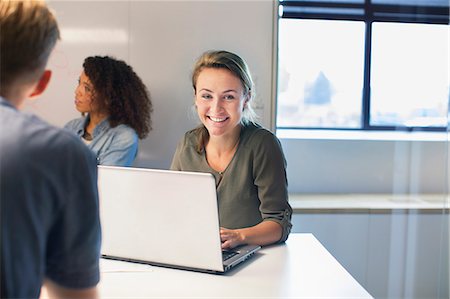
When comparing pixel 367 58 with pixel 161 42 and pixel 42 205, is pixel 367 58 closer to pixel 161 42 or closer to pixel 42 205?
pixel 161 42

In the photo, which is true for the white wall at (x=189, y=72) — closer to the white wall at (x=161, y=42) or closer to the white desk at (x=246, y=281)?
the white wall at (x=161, y=42)

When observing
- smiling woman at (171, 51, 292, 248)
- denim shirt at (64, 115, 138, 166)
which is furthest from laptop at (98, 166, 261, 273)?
denim shirt at (64, 115, 138, 166)

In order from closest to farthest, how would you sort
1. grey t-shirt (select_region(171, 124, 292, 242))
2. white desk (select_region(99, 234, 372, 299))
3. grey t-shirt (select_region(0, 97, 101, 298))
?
grey t-shirt (select_region(0, 97, 101, 298)) → white desk (select_region(99, 234, 372, 299)) → grey t-shirt (select_region(171, 124, 292, 242))

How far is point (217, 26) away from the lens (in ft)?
9.82

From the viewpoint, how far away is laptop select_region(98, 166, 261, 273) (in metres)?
1.34

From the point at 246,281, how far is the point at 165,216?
0.88 feet

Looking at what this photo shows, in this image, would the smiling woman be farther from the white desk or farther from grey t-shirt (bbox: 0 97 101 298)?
grey t-shirt (bbox: 0 97 101 298)

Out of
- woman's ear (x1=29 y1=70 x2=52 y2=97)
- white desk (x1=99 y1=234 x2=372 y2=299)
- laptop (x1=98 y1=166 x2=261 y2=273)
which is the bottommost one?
white desk (x1=99 y1=234 x2=372 y2=299)

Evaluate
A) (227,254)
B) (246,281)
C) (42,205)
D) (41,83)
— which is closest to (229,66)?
(227,254)

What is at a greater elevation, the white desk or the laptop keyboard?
the laptop keyboard

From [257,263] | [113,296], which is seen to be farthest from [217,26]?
[113,296]

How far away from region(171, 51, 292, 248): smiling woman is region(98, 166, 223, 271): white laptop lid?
1.27 feet

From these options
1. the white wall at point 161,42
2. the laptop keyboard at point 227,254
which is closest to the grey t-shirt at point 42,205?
the laptop keyboard at point 227,254

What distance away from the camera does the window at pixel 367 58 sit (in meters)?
3.00
